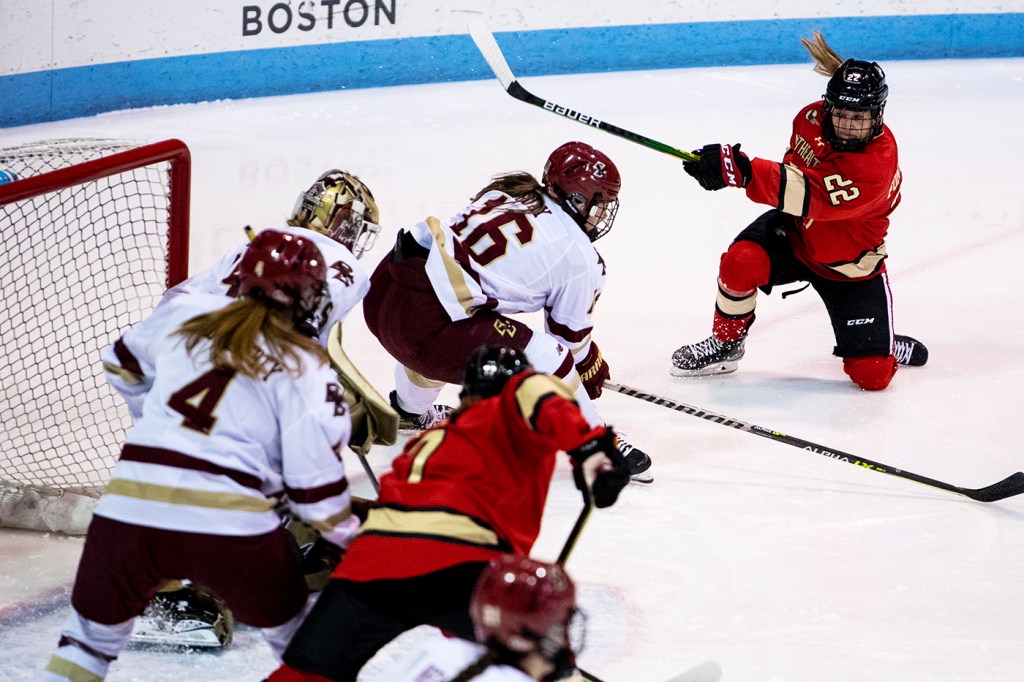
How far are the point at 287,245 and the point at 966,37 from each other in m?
7.13

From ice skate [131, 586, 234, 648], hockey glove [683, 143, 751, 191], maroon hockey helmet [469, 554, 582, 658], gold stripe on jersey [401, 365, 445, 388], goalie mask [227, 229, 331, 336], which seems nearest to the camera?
maroon hockey helmet [469, 554, 582, 658]

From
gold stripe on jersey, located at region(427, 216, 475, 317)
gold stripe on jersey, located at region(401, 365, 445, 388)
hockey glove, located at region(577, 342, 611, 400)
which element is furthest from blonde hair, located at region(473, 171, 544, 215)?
gold stripe on jersey, located at region(401, 365, 445, 388)

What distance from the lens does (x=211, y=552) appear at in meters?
2.09

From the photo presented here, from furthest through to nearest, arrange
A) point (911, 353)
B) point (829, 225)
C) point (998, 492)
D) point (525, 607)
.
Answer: point (911, 353) < point (829, 225) < point (998, 492) < point (525, 607)

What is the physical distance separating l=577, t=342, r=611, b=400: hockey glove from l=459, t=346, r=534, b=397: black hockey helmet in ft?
4.09

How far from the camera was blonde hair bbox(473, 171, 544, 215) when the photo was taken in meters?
3.21

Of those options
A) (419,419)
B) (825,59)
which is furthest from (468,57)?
(419,419)

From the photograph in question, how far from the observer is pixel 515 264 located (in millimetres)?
3162

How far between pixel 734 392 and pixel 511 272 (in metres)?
1.21

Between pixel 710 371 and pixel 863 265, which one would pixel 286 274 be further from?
pixel 863 265

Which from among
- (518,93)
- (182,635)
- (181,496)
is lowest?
(182,635)

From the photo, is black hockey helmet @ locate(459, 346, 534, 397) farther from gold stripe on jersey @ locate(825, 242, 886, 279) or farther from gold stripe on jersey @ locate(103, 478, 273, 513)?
gold stripe on jersey @ locate(825, 242, 886, 279)

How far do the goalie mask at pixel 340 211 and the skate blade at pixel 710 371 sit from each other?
1479 mm

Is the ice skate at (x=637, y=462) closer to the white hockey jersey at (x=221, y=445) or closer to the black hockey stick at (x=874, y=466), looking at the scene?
the black hockey stick at (x=874, y=466)
